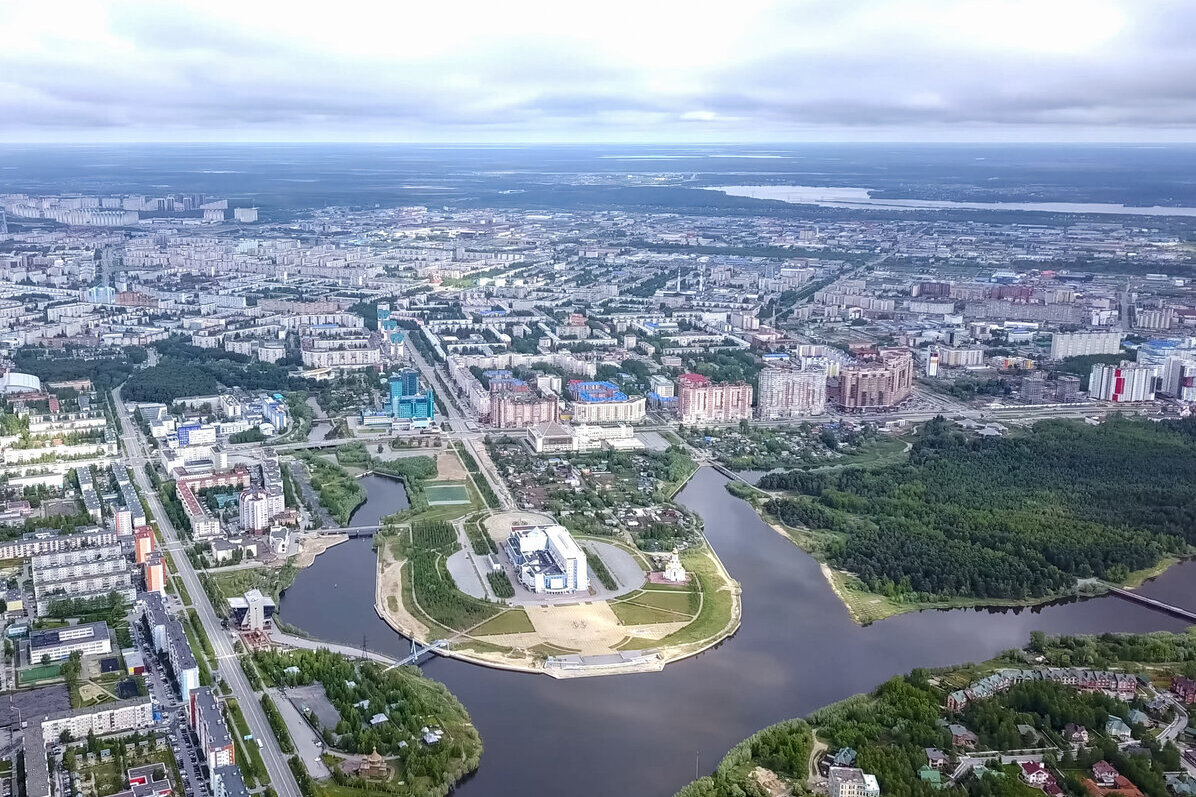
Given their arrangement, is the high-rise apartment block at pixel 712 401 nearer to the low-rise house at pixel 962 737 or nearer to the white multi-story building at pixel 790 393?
the white multi-story building at pixel 790 393

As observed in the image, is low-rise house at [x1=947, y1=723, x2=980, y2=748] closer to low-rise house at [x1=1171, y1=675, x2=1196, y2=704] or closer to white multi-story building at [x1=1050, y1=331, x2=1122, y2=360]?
low-rise house at [x1=1171, y1=675, x2=1196, y2=704]

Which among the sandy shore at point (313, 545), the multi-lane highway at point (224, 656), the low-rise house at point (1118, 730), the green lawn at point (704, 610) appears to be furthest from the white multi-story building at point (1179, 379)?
the multi-lane highway at point (224, 656)

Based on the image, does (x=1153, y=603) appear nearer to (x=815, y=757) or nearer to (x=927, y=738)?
A: (x=927, y=738)

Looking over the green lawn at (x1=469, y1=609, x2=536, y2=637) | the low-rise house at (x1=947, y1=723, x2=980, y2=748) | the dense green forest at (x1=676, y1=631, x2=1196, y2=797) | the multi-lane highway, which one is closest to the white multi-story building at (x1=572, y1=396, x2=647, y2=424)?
the multi-lane highway

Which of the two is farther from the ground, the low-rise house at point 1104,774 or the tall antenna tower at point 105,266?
the tall antenna tower at point 105,266

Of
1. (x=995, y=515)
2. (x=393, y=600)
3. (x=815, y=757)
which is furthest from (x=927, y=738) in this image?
(x=995, y=515)
